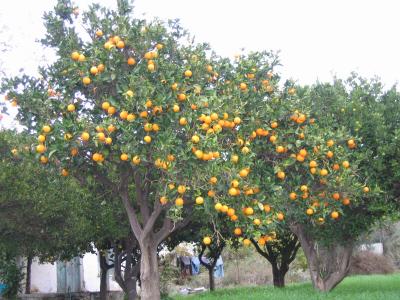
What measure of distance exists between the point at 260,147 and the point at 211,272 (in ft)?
48.9

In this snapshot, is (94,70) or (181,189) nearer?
(181,189)

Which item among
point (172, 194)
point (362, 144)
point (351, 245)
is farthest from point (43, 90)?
point (351, 245)

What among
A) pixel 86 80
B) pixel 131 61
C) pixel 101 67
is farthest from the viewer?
pixel 131 61

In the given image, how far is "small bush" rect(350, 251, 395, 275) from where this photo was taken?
31.0 metres

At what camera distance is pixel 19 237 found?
10.8m

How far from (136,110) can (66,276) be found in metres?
16.5

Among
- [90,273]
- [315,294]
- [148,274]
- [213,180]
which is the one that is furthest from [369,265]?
[213,180]

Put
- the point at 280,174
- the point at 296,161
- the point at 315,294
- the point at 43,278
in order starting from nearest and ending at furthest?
1. the point at 280,174
2. the point at 296,161
3. the point at 315,294
4. the point at 43,278

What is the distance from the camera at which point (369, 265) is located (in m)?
31.0

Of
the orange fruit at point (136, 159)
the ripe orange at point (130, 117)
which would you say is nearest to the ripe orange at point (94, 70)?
the ripe orange at point (130, 117)

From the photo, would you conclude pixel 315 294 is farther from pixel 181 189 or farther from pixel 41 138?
pixel 41 138

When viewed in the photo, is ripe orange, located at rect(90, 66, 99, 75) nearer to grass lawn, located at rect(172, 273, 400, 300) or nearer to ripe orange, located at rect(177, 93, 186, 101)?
ripe orange, located at rect(177, 93, 186, 101)

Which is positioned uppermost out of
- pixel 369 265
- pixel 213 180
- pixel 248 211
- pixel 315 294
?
pixel 213 180

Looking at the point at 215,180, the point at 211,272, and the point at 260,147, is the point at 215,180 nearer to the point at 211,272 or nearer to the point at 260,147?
the point at 260,147
